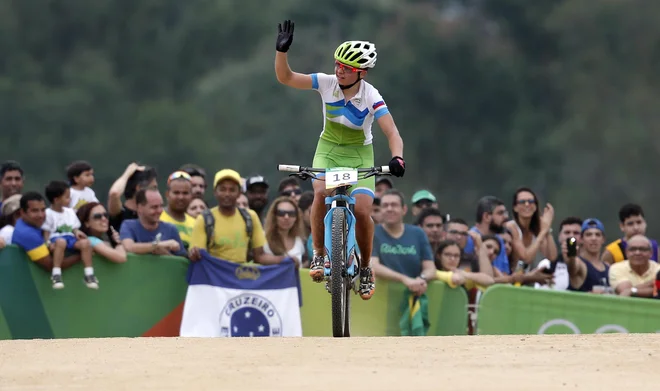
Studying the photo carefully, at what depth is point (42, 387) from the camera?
899 cm

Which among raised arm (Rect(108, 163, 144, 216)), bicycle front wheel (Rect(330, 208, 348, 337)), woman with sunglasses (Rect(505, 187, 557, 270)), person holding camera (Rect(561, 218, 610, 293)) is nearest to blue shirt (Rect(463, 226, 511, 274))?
woman with sunglasses (Rect(505, 187, 557, 270))

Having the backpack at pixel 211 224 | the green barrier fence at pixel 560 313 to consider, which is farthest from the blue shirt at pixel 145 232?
the green barrier fence at pixel 560 313

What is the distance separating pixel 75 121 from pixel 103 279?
3198 centimetres

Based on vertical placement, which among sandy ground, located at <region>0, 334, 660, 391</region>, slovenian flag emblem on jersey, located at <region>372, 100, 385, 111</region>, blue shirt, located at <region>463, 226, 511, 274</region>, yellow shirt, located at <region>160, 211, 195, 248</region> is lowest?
sandy ground, located at <region>0, 334, 660, 391</region>

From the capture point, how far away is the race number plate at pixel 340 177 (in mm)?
11766

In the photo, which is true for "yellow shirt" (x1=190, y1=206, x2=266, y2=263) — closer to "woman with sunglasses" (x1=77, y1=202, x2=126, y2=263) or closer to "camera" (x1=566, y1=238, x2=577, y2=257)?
"woman with sunglasses" (x1=77, y1=202, x2=126, y2=263)

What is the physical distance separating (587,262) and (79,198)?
5.38 metres

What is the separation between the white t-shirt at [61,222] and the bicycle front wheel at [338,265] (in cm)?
322

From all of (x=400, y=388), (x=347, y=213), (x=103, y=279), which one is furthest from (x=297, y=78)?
(x=400, y=388)

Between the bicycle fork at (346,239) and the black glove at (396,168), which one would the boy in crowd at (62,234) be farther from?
the black glove at (396,168)

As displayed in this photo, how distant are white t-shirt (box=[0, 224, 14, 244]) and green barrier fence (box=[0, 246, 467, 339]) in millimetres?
171

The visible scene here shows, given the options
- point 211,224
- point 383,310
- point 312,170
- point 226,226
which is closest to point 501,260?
point 383,310

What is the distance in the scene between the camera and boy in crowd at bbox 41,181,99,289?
13828mm

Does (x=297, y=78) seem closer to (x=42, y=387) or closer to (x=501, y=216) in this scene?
(x=42, y=387)
